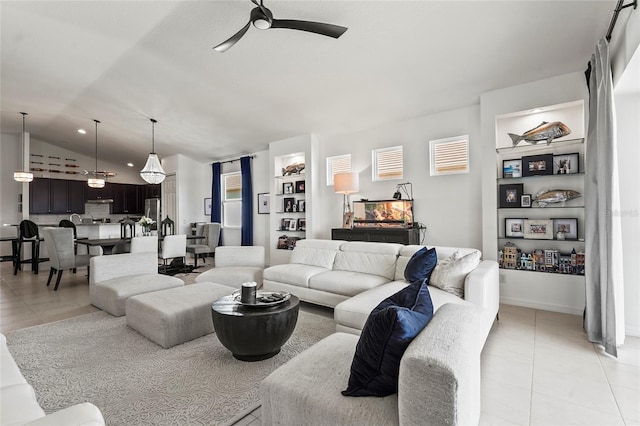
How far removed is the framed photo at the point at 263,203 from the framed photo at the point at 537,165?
5168 millimetres

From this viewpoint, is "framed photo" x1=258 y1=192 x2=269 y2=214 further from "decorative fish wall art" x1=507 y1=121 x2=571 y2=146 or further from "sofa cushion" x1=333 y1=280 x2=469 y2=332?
"decorative fish wall art" x1=507 y1=121 x2=571 y2=146

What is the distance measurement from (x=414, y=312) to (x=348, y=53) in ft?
10.3

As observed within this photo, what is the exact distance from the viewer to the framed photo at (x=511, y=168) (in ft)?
12.7

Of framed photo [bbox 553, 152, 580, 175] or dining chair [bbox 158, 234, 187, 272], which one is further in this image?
dining chair [bbox 158, 234, 187, 272]

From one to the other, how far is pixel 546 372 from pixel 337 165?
176 inches

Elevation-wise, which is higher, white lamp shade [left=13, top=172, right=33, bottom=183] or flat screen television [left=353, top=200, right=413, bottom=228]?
white lamp shade [left=13, top=172, right=33, bottom=183]

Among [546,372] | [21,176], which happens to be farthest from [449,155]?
[21,176]

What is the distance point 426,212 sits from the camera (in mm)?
4816

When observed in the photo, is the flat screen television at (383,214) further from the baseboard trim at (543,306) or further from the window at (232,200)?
the window at (232,200)

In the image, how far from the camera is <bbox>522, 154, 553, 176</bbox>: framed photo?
143 inches

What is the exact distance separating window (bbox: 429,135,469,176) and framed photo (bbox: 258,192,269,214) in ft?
13.0

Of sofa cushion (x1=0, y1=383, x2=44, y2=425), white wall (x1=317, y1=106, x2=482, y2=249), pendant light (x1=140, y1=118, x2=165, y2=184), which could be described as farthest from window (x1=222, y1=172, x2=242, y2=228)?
sofa cushion (x1=0, y1=383, x2=44, y2=425)

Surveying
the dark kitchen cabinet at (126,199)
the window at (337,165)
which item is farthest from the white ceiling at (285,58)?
the dark kitchen cabinet at (126,199)

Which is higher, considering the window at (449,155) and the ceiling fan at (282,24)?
the ceiling fan at (282,24)
